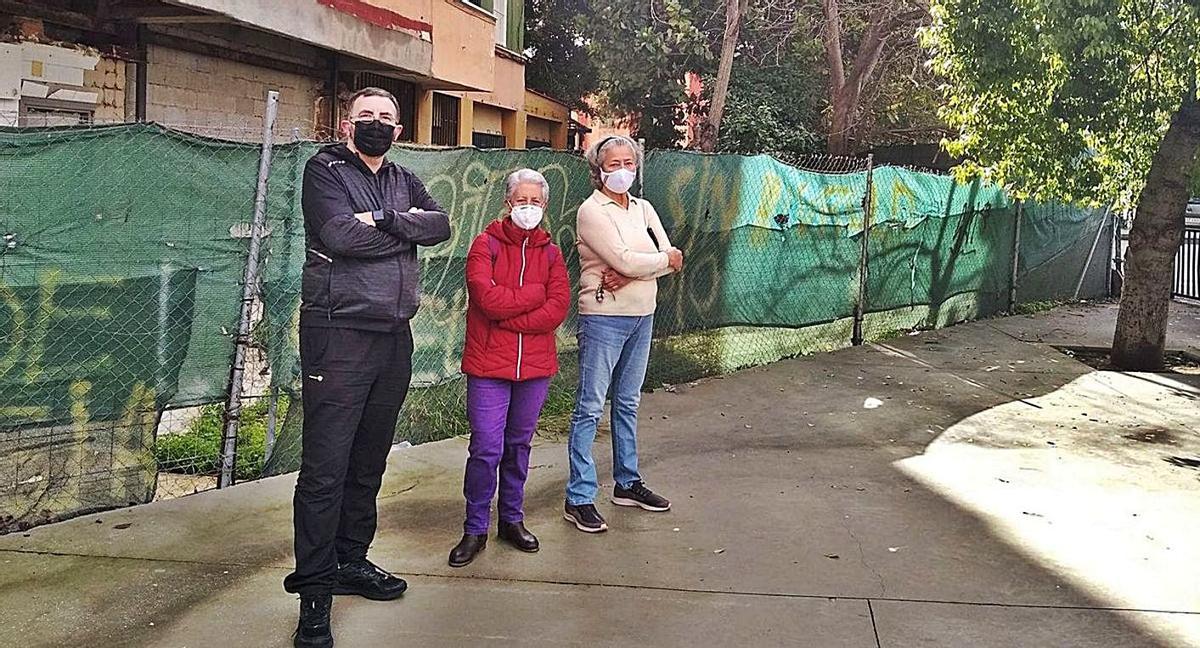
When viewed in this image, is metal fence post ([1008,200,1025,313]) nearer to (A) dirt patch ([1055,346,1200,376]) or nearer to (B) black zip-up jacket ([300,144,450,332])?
(A) dirt patch ([1055,346,1200,376])

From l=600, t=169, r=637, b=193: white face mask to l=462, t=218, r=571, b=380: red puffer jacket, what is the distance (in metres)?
0.50

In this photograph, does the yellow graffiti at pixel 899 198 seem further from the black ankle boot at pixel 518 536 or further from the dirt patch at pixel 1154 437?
the black ankle boot at pixel 518 536

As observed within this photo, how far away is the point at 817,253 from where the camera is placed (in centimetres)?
1027

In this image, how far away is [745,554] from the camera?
4980 millimetres

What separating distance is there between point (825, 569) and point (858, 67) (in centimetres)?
1681

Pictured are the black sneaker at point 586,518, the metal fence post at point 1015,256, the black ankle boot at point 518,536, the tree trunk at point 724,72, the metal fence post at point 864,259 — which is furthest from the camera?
the tree trunk at point 724,72

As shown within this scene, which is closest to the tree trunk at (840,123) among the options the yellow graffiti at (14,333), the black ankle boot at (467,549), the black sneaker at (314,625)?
the black ankle boot at (467,549)

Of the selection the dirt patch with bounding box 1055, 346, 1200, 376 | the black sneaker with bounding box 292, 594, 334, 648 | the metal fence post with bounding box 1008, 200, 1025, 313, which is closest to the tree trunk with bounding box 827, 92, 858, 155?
the metal fence post with bounding box 1008, 200, 1025, 313

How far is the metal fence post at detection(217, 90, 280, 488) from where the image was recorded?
18.0ft

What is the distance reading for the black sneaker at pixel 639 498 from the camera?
5586 mm

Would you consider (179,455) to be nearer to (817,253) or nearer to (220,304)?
(220,304)

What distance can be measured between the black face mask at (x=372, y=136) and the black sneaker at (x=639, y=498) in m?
2.32

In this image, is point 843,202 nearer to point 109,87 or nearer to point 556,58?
point 109,87

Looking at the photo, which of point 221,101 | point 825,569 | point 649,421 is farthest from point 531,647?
point 221,101
